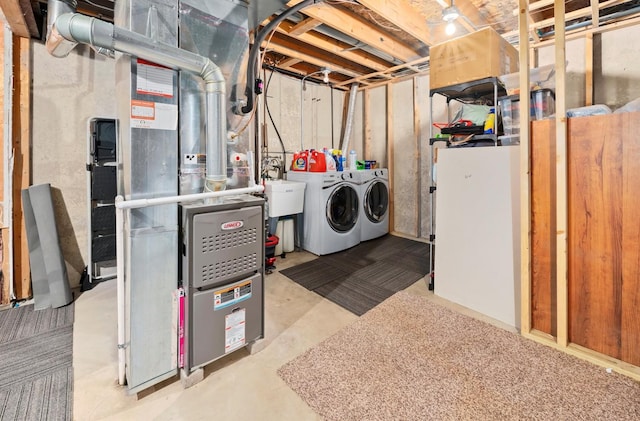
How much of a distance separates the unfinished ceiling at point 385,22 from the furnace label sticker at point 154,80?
2.71ft

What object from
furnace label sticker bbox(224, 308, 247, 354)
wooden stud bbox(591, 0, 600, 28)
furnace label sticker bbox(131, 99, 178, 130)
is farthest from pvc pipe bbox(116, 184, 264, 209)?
wooden stud bbox(591, 0, 600, 28)

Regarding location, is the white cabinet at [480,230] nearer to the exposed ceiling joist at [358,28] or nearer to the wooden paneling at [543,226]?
the wooden paneling at [543,226]

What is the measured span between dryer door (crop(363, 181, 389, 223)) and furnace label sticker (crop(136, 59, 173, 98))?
280 cm

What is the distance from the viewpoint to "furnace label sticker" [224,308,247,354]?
1553 mm

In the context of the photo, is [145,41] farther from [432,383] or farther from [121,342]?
[432,383]

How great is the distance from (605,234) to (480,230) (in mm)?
652

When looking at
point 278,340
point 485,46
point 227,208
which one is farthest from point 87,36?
point 485,46

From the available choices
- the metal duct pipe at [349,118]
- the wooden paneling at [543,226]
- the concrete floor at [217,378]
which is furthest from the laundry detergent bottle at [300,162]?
the wooden paneling at [543,226]

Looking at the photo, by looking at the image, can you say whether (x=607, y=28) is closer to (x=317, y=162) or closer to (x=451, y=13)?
(x=451, y=13)

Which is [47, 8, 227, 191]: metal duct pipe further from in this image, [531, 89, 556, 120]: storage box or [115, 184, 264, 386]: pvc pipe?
[531, 89, 556, 120]: storage box

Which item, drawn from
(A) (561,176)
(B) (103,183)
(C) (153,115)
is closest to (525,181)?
(A) (561,176)

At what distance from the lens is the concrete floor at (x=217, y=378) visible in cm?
132

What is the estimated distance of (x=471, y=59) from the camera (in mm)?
2309

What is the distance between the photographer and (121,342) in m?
1.37
